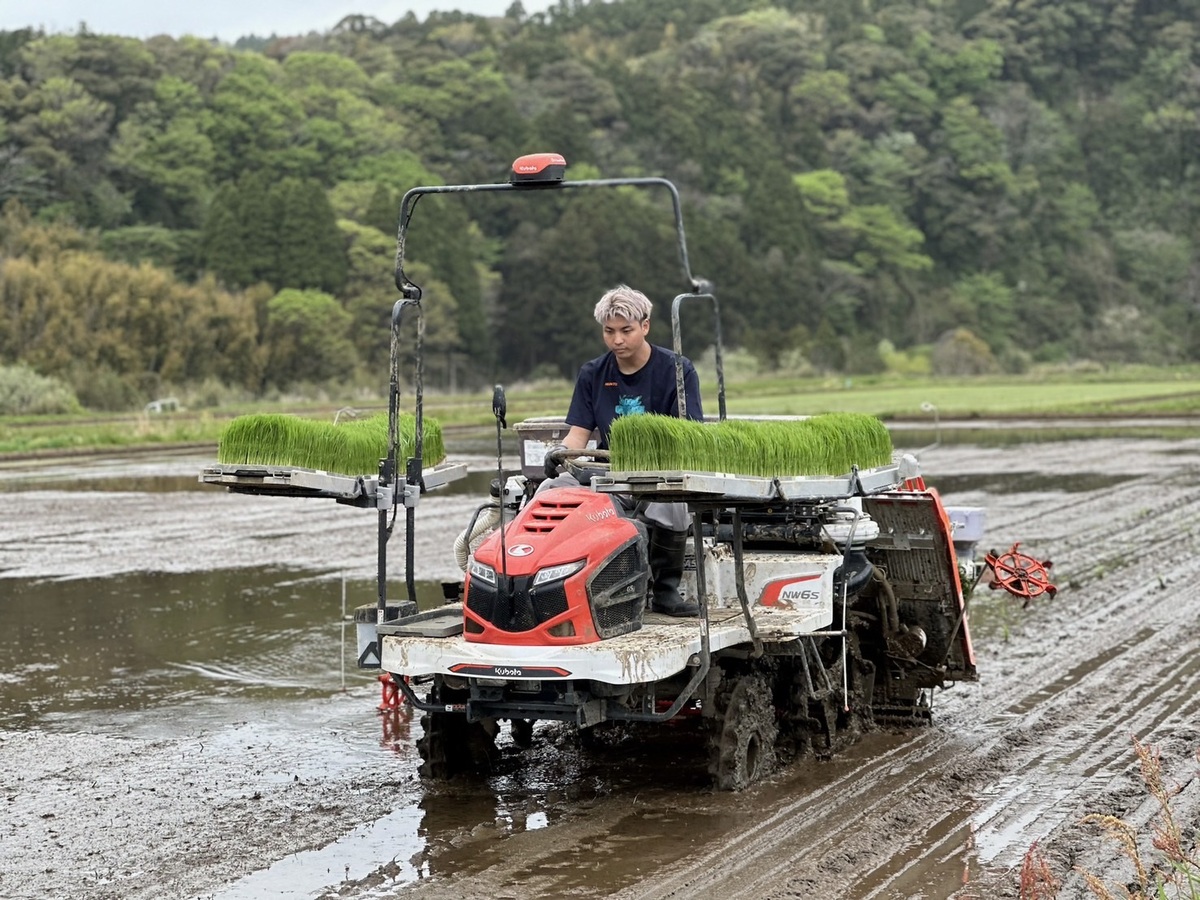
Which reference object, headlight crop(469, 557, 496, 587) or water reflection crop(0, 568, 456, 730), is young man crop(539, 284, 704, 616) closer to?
headlight crop(469, 557, 496, 587)

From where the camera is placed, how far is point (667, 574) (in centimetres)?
782

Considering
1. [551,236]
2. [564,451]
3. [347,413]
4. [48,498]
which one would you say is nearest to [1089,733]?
[564,451]

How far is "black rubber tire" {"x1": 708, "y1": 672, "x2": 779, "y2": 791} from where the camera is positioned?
24.5ft

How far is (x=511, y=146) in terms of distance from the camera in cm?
8750

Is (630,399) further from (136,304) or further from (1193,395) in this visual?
(136,304)

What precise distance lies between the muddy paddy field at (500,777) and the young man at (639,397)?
3.11ft

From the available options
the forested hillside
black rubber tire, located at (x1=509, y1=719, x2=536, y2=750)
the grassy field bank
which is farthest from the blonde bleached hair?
the forested hillside

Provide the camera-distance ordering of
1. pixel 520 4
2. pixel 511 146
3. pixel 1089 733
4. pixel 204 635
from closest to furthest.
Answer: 1. pixel 1089 733
2. pixel 204 635
3. pixel 511 146
4. pixel 520 4

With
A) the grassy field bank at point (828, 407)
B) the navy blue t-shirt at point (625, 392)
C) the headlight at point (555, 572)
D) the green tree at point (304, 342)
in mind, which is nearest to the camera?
the headlight at point (555, 572)

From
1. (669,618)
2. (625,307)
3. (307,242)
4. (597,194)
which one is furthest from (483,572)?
(597,194)

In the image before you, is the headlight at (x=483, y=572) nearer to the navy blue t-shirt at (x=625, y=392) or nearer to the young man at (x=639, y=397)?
the young man at (x=639, y=397)

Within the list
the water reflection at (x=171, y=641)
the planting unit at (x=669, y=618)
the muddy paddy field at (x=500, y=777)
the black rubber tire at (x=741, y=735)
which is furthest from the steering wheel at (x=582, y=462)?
the water reflection at (x=171, y=641)

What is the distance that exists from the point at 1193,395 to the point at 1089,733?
138 ft

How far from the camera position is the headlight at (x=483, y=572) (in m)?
7.07
